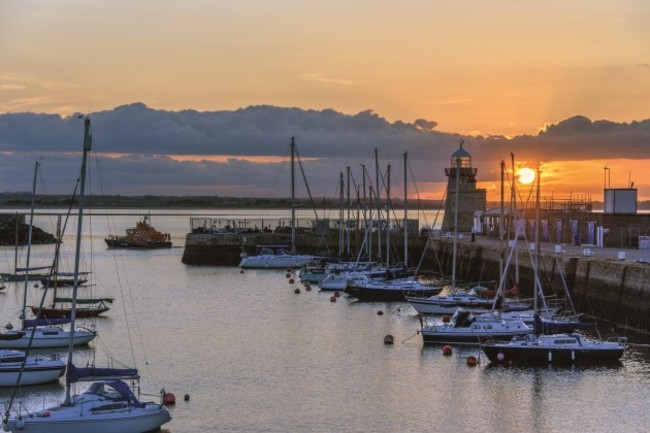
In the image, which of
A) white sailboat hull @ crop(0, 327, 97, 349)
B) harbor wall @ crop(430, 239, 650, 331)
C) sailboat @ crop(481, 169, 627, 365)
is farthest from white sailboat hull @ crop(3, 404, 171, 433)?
harbor wall @ crop(430, 239, 650, 331)

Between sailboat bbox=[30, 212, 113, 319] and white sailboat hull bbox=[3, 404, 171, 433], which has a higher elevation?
sailboat bbox=[30, 212, 113, 319]

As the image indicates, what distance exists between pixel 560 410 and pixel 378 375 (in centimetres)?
780

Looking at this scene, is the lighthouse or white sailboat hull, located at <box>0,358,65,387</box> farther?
the lighthouse

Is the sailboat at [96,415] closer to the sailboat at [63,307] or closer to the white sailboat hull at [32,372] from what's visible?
the white sailboat hull at [32,372]

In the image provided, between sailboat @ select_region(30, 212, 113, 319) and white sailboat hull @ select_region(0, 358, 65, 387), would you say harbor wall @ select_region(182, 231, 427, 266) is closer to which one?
sailboat @ select_region(30, 212, 113, 319)

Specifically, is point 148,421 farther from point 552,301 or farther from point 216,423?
point 552,301

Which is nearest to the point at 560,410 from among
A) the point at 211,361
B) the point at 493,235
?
the point at 211,361

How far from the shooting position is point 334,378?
39188mm

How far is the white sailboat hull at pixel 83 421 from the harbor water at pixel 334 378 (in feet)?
6.11

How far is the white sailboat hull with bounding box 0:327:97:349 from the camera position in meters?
43.7

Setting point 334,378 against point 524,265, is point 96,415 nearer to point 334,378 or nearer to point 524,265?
point 334,378

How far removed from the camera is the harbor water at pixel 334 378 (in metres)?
33.0

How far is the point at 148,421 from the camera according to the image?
99.0 ft

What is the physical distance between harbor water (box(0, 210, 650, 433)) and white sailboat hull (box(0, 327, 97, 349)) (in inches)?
16.7
